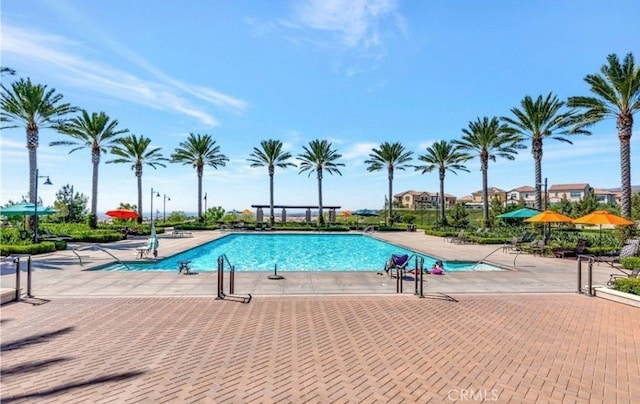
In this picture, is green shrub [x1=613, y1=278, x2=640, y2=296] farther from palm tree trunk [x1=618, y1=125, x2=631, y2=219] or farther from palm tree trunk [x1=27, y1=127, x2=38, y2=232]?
palm tree trunk [x1=27, y1=127, x2=38, y2=232]

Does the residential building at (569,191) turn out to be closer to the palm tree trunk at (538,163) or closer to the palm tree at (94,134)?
the palm tree trunk at (538,163)

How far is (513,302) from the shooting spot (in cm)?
835

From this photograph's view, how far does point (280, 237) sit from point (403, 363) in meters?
26.4

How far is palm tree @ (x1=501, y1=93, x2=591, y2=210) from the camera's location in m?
26.3

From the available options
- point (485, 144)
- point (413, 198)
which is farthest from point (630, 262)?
point (413, 198)

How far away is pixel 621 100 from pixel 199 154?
3810 cm

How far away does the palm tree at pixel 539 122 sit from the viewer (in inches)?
1034

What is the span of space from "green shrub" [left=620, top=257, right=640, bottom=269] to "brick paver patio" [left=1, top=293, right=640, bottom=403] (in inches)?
245

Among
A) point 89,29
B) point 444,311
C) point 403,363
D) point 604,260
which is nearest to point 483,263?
point 604,260

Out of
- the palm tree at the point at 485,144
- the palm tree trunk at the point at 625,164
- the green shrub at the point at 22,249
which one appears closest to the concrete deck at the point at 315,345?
the green shrub at the point at 22,249

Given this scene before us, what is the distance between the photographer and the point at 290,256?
20109mm

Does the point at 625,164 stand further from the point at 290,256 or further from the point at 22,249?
the point at 22,249

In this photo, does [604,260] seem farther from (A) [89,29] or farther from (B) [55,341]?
(A) [89,29]

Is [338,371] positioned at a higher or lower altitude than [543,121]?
lower
